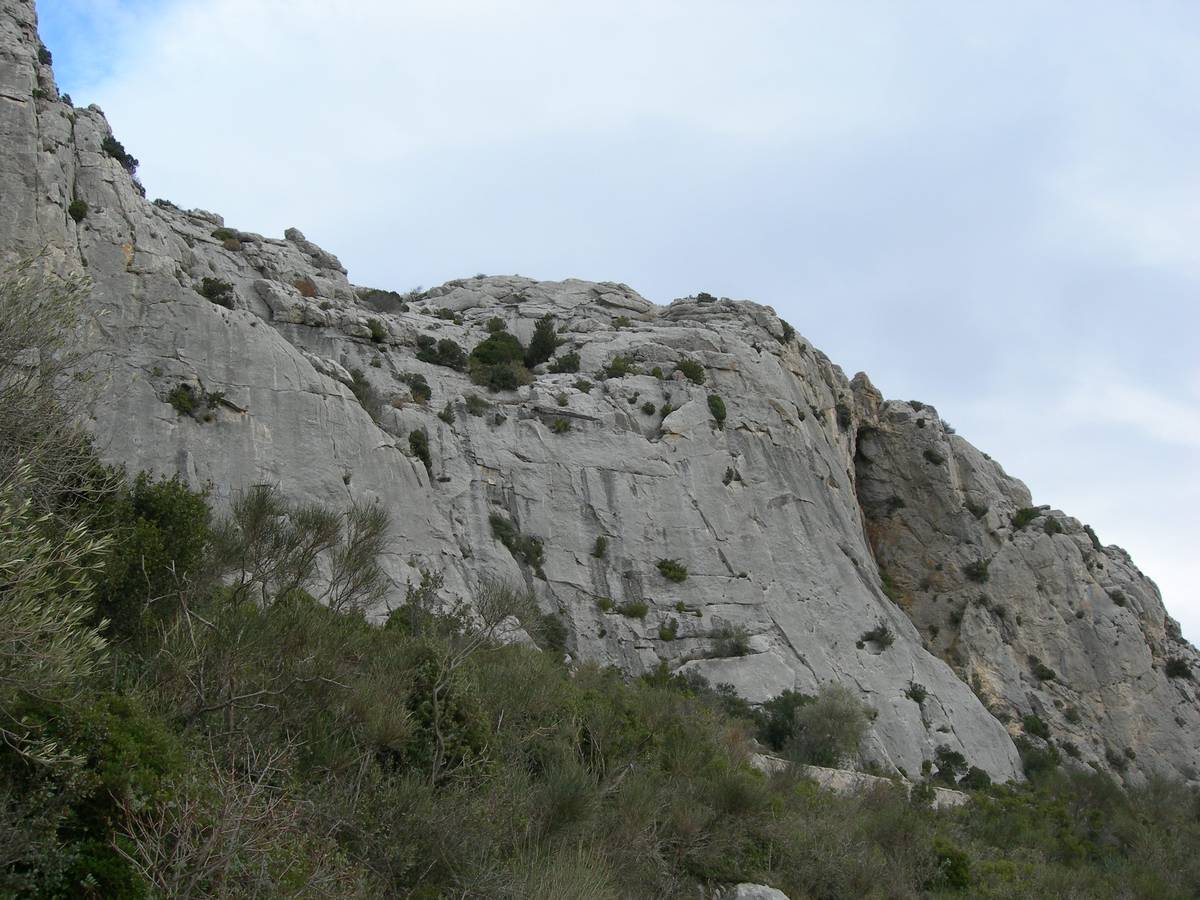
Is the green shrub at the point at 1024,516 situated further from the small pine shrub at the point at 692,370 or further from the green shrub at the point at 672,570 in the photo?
the green shrub at the point at 672,570

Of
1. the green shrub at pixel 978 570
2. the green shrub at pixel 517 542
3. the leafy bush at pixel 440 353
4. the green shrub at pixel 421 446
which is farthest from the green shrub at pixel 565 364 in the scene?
the green shrub at pixel 978 570

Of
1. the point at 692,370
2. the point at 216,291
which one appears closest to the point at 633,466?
the point at 692,370

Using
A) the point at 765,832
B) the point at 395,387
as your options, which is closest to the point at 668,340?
the point at 395,387

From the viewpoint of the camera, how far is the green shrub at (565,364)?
37125mm

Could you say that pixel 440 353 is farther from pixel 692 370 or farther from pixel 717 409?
pixel 717 409

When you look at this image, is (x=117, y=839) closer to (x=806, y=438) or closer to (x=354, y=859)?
(x=354, y=859)

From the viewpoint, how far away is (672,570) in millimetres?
30625

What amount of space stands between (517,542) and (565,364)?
1030 centimetres

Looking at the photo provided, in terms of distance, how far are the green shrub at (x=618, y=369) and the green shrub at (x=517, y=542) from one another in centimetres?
920

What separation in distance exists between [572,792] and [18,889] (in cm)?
602

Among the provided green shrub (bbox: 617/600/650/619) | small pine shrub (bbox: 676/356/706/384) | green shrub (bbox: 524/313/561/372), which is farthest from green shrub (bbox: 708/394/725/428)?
green shrub (bbox: 617/600/650/619)

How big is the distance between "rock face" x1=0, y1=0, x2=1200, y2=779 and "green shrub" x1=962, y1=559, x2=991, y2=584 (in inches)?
12.9

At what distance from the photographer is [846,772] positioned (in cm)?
2302

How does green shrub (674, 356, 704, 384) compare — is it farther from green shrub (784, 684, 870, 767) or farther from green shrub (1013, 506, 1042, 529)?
green shrub (1013, 506, 1042, 529)
